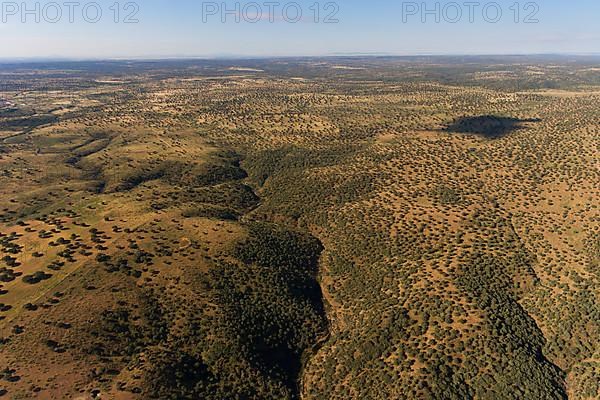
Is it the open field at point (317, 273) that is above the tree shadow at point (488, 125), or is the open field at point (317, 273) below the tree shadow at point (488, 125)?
below

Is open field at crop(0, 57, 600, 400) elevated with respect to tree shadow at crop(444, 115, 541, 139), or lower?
lower

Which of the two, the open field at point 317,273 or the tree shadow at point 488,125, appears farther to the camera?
the tree shadow at point 488,125

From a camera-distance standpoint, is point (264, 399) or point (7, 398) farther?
point (264, 399)

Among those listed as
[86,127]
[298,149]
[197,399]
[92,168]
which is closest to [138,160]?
[92,168]

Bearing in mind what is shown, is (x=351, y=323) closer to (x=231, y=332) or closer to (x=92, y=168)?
(x=231, y=332)

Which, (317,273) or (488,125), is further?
(488,125)
